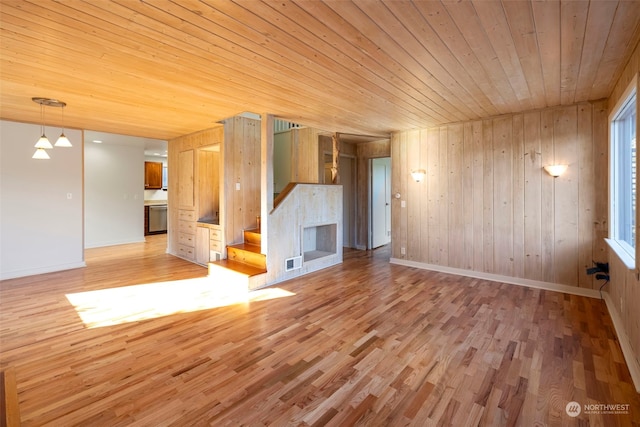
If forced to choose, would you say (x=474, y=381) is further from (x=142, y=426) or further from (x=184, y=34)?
(x=184, y=34)

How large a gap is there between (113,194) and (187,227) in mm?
3251

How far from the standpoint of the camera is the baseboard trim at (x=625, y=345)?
7.01 ft

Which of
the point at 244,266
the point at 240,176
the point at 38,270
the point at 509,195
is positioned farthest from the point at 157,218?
the point at 509,195

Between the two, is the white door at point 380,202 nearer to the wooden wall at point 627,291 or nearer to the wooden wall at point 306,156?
the wooden wall at point 306,156

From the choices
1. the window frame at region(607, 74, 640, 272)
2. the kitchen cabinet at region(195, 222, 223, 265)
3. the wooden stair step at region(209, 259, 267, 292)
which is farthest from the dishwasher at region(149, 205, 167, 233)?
the window frame at region(607, 74, 640, 272)

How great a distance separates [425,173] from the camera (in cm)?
536

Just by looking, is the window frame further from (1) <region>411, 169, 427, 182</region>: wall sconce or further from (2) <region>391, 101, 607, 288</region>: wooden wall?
(1) <region>411, 169, 427, 182</region>: wall sconce

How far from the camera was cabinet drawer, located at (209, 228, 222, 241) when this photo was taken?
5.36 metres

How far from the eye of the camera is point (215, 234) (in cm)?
546

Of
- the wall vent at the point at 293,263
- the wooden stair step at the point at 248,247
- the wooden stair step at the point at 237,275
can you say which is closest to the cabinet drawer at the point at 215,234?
the wooden stair step at the point at 248,247

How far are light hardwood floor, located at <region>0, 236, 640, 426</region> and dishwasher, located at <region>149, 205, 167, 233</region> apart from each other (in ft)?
18.6

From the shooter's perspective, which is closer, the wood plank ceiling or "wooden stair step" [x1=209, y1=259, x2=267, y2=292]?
the wood plank ceiling

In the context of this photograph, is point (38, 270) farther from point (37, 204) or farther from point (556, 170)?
point (556, 170)

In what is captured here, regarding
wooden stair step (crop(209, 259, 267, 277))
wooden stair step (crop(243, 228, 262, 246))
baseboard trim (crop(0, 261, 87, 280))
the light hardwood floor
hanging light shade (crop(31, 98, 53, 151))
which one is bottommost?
the light hardwood floor
